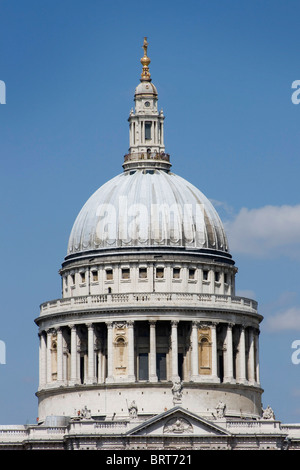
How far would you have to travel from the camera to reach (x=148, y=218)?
614 feet

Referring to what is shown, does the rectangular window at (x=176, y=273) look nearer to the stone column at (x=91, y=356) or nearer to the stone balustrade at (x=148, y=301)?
the stone balustrade at (x=148, y=301)

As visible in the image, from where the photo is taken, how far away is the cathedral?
584 ft

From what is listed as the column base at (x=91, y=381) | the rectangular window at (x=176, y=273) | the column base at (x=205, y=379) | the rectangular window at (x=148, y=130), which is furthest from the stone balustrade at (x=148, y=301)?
the rectangular window at (x=148, y=130)

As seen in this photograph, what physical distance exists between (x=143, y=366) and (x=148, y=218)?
15.3 m

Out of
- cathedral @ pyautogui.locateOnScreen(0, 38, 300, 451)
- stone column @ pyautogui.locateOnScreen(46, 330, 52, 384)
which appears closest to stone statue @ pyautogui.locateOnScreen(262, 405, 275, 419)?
cathedral @ pyautogui.locateOnScreen(0, 38, 300, 451)

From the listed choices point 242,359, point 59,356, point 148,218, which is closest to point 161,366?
point 242,359

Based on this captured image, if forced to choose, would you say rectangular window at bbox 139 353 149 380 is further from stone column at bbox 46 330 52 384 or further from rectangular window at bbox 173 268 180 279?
stone column at bbox 46 330 52 384

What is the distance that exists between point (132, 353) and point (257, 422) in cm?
1727

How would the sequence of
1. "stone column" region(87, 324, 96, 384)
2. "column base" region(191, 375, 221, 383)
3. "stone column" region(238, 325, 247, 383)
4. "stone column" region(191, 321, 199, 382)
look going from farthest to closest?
"stone column" region(238, 325, 247, 383), "stone column" region(87, 324, 96, 384), "stone column" region(191, 321, 199, 382), "column base" region(191, 375, 221, 383)

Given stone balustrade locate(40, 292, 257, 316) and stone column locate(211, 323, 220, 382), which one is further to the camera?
stone balustrade locate(40, 292, 257, 316)

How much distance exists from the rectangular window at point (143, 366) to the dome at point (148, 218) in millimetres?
11328

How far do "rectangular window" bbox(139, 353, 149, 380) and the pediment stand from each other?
15745 millimetres
